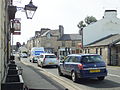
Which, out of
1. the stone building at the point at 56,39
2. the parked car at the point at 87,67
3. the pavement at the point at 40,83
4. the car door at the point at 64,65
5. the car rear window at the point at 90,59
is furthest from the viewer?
the stone building at the point at 56,39

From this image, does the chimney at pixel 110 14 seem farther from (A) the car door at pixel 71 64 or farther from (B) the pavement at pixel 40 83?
(B) the pavement at pixel 40 83

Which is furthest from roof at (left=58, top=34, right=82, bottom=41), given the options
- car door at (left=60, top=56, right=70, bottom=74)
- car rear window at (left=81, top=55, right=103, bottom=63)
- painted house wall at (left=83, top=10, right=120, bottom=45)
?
car rear window at (left=81, top=55, right=103, bottom=63)

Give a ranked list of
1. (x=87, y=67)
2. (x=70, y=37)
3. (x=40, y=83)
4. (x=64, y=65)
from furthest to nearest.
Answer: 1. (x=70, y=37)
2. (x=64, y=65)
3. (x=87, y=67)
4. (x=40, y=83)

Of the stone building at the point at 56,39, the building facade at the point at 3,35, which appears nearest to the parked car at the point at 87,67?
the building facade at the point at 3,35

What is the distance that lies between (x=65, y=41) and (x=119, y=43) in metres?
51.0

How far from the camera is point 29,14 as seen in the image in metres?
11.4

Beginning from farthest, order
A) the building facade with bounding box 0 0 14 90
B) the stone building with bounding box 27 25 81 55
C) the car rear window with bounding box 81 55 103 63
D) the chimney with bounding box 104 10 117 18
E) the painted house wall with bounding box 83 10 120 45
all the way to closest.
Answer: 1. the stone building with bounding box 27 25 81 55
2. the chimney with bounding box 104 10 117 18
3. the painted house wall with bounding box 83 10 120 45
4. the car rear window with bounding box 81 55 103 63
5. the building facade with bounding box 0 0 14 90

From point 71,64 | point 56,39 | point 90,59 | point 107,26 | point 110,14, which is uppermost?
point 110,14

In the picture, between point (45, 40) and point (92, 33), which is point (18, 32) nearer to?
point (92, 33)

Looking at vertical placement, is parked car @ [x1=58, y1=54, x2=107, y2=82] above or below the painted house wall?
below

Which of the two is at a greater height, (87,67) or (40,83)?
(87,67)

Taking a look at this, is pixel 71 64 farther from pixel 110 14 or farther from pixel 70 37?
pixel 70 37

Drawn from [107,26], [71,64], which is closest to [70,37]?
[107,26]

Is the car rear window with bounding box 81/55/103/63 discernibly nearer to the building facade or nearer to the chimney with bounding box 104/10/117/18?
the building facade
